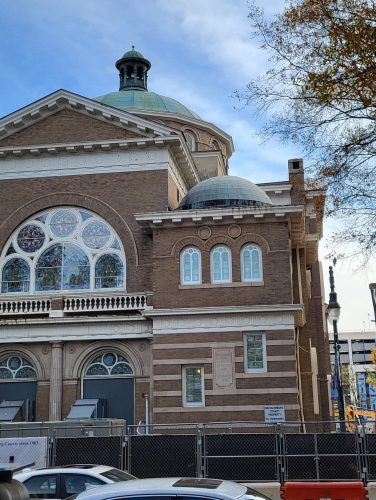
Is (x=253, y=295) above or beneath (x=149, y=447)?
above

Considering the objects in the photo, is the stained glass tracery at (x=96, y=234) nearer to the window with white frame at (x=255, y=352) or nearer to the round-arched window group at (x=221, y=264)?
the round-arched window group at (x=221, y=264)

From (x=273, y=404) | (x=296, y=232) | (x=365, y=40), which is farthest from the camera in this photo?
(x=296, y=232)

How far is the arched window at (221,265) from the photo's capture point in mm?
27703

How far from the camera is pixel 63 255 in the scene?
3041 cm

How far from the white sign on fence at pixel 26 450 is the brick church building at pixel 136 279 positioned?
10073mm

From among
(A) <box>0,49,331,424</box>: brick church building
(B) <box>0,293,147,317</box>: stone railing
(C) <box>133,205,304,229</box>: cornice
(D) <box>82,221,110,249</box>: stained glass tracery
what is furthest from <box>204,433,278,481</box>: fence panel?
(D) <box>82,221,110,249</box>: stained glass tracery

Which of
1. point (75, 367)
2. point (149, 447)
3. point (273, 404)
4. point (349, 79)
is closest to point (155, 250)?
point (75, 367)

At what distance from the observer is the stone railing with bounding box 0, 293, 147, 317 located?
28.6 meters

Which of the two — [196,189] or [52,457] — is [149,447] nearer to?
[52,457]

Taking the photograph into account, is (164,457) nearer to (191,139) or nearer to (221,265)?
(221,265)

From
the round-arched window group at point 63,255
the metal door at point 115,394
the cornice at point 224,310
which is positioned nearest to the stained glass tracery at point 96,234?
the round-arched window group at point 63,255

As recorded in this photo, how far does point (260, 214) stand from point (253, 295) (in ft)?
11.2

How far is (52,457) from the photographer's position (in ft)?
54.9

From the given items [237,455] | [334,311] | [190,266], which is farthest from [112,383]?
[237,455]
